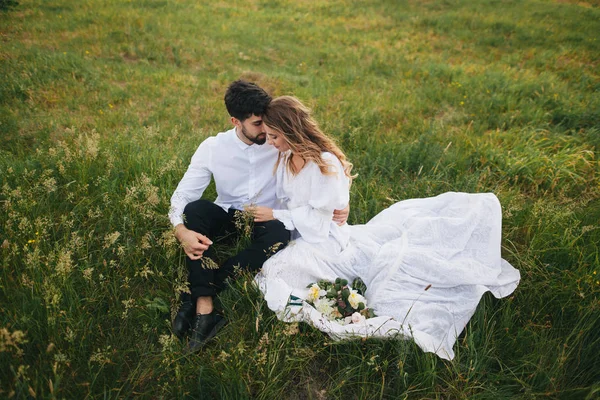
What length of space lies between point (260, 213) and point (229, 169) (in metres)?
0.54

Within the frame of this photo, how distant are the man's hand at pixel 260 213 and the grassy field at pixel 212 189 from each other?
51 centimetres

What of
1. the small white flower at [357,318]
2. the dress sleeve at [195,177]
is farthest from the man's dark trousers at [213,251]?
the small white flower at [357,318]

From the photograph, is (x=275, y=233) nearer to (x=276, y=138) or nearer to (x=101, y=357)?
(x=276, y=138)

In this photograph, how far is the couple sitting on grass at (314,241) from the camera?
2547 millimetres

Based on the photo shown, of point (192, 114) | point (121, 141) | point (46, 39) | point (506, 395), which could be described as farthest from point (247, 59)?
point (506, 395)

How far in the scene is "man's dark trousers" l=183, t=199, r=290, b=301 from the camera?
8.86 feet

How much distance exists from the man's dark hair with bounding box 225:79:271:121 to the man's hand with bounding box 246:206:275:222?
74 cm

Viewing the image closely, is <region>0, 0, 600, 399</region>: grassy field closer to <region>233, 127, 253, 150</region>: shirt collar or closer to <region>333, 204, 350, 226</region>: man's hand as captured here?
<region>333, 204, 350, 226</region>: man's hand

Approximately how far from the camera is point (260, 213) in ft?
9.68

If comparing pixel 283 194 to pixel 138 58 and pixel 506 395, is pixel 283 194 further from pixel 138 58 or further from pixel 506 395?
pixel 138 58

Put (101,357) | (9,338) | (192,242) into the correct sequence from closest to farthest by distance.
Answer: (9,338) → (101,357) → (192,242)

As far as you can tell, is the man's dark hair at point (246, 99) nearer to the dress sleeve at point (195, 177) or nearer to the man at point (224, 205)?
the man at point (224, 205)

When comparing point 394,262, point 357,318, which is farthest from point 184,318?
point 394,262

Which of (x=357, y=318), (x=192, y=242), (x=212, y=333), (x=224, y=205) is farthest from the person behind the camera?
(x=224, y=205)
